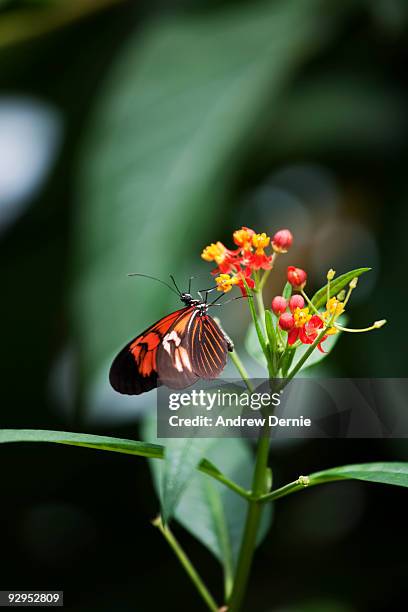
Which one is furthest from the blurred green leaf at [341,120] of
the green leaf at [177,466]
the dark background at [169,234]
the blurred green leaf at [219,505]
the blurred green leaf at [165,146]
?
the green leaf at [177,466]

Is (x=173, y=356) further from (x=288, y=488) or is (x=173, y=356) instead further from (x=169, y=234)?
(x=169, y=234)

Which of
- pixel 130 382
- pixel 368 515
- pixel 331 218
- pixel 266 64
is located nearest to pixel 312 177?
pixel 331 218

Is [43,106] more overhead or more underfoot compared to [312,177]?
more overhead

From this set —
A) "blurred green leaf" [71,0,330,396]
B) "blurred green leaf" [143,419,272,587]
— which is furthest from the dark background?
"blurred green leaf" [143,419,272,587]

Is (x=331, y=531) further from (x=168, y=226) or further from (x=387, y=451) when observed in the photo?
(x=168, y=226)

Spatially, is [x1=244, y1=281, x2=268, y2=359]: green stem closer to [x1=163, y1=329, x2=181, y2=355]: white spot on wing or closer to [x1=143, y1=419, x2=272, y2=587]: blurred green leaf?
[x1=163, y1=329, x2=181, y2=355]: white spot on wing

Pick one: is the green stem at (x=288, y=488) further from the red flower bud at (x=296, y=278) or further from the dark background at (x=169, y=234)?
the dark background at (x=169, y=234)

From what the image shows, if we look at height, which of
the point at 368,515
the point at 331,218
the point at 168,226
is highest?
the point at 331,218
